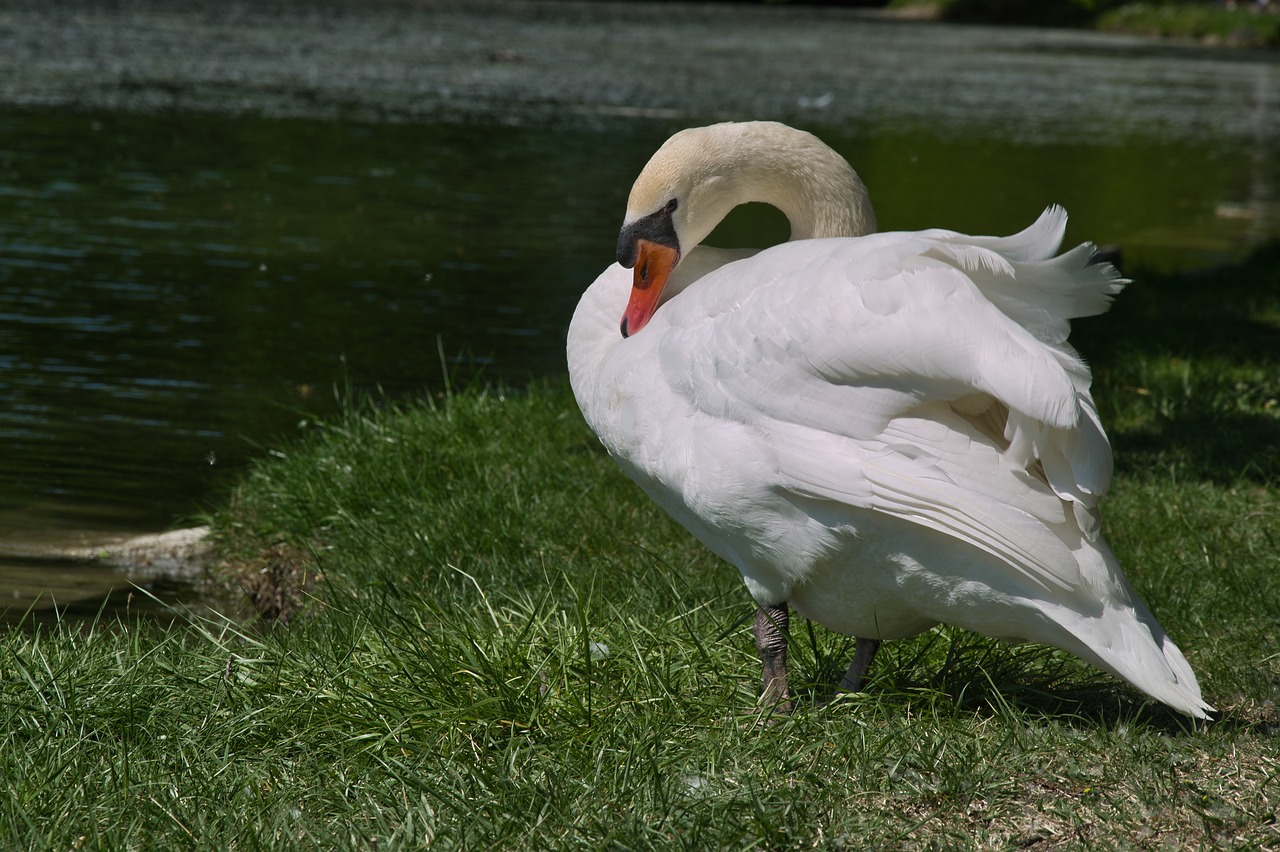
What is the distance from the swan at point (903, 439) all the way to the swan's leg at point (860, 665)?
0.20m

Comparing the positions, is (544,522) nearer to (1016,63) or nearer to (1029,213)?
(1029,213)

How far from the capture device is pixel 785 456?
297 cm

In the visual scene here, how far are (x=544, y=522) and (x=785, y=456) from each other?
224cm

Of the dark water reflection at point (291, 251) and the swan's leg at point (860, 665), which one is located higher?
the swan's leg at point (860, 665)

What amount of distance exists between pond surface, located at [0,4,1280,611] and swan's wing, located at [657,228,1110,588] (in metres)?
2.96

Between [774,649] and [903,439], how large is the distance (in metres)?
0.65

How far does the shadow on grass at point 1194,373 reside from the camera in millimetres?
5797

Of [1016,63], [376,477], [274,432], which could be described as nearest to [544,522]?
[376,477]

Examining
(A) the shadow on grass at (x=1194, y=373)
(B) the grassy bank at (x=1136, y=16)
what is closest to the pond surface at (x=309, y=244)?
(A) the shadow on grass at (x=1194, y=373)

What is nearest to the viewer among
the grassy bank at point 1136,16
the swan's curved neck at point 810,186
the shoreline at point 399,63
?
the swan's curved neck at point 810,186

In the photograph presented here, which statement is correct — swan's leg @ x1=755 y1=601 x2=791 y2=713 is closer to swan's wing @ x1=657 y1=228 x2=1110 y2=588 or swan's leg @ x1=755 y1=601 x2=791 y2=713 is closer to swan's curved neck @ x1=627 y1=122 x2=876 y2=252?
swan's wing @ x1=657 y1=228 x2=1110 y2=588

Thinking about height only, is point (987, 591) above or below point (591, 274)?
above

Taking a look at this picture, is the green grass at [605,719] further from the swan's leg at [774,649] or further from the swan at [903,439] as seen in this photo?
the swan at [903,439]

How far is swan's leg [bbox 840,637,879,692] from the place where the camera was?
11.5 feet
